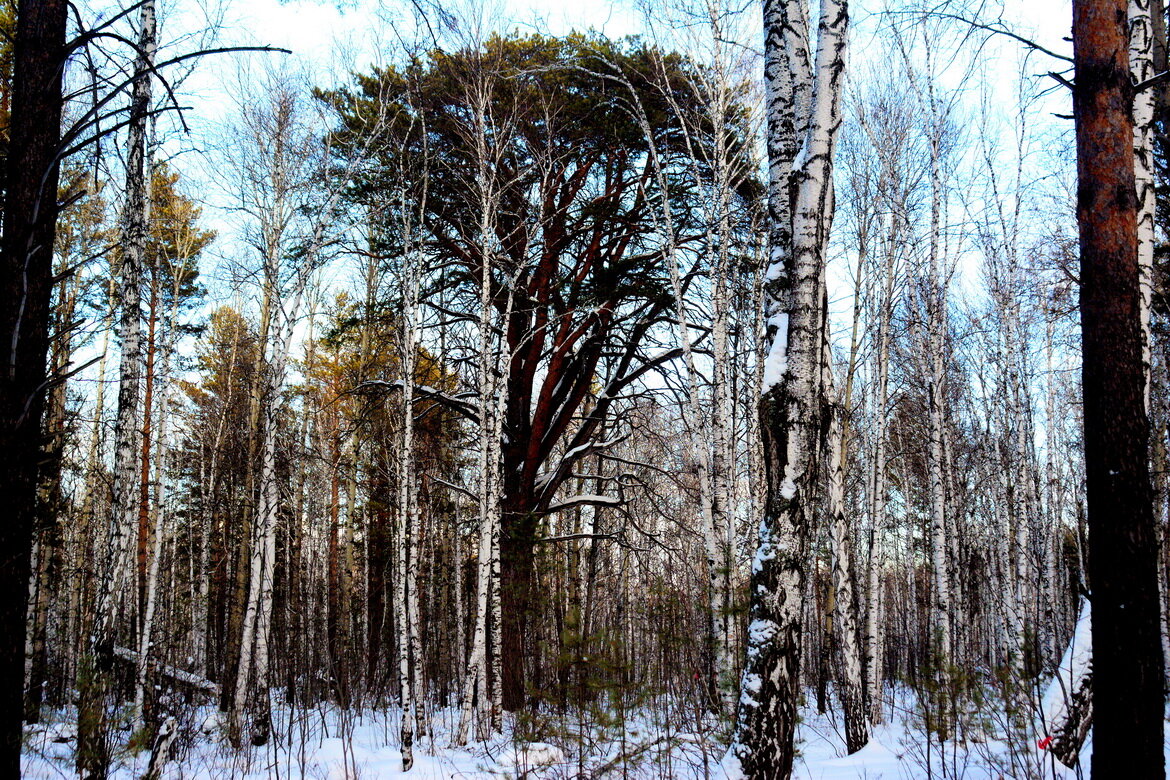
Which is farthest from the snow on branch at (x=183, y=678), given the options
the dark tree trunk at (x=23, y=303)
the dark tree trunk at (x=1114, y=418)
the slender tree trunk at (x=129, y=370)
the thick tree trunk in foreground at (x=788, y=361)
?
the dark tree trunk at (x=1114, y=418)

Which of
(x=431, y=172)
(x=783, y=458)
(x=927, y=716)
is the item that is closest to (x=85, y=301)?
(x=431, y=172)

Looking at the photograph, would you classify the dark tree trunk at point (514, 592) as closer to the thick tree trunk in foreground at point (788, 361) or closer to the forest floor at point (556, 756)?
the forest floor at point (556, 756)

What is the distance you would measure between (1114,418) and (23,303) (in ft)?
16.5

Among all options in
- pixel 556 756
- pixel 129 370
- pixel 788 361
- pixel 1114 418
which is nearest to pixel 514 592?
pixel 556 756

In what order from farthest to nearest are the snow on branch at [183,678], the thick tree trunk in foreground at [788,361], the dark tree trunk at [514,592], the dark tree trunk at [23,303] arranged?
the dark tree trunk at [514,592]
the snow on branch at [183,678]
the thick tree trunk in foreground at [788,361]
the dark tree trunk at [23,303]

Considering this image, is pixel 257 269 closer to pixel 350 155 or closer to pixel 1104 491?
pixel 350 155

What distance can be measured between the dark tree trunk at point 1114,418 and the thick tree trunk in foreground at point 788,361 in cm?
140

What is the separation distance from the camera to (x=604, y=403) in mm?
12672

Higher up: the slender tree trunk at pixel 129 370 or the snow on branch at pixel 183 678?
the slender tree trunk at pixel 129 370

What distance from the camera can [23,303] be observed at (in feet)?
8.70

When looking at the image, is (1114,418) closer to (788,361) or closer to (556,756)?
(788,361)

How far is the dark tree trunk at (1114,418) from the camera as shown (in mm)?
3295

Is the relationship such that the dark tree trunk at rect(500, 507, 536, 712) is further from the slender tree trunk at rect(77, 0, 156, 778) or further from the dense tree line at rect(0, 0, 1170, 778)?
the slender tree trunk at rect(77, 0, 156, 778)

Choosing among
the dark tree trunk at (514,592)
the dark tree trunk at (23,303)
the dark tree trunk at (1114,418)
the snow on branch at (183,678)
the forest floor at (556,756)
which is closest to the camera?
the dark tree trunk at (23,303)
